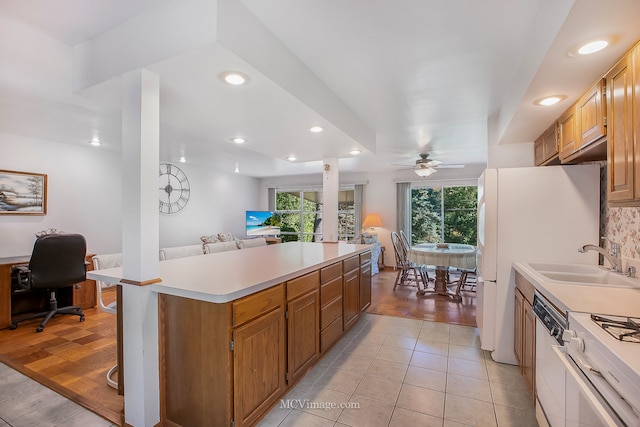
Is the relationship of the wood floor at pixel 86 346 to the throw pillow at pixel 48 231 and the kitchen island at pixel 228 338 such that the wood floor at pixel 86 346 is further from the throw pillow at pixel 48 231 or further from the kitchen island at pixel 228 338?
the throw pillow at pixel 48 231

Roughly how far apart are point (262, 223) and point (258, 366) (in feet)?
20.8

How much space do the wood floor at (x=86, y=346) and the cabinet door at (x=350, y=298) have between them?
0.75 meters

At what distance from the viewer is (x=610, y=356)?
3.09ft

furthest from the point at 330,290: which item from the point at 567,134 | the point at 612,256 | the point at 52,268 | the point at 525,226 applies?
the point at 52,268

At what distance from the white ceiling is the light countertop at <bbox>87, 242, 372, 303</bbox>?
1.15 metres

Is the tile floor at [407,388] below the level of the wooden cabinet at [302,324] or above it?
below

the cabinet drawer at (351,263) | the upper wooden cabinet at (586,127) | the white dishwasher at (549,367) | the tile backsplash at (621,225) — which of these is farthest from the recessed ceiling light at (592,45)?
the cabinet drawer at (351,263)

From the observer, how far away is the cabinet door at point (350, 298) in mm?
2955

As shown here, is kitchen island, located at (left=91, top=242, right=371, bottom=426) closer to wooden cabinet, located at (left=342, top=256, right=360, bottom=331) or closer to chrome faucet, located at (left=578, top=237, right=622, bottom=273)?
wooden cabinet, located at (left=342, top=256, right=360, bottom=331)

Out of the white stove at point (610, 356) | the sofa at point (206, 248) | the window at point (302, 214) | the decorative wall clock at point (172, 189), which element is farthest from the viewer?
the window at point (302, 214)

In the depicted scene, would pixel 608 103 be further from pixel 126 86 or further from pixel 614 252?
pixel 126 86

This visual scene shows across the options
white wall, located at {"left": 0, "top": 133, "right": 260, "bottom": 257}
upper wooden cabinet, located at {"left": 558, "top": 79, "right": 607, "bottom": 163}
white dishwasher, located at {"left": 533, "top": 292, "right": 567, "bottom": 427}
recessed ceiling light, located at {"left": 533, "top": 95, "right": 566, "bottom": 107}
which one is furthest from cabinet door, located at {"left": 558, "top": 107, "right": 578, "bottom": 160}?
white wall, located at {"left": 0, "top": 133, "right": 260, "bottom": 257}

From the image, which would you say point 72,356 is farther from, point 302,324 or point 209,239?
point 209,239

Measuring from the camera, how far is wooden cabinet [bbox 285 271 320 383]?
2.04m
